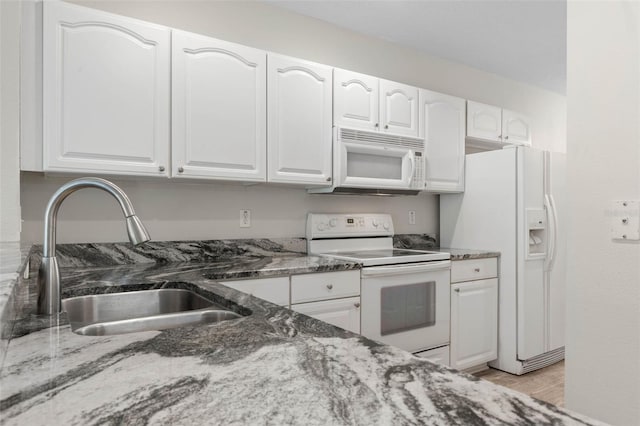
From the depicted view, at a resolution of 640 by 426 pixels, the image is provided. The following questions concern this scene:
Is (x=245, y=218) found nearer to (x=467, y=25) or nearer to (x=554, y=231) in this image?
(x=467, y=25)

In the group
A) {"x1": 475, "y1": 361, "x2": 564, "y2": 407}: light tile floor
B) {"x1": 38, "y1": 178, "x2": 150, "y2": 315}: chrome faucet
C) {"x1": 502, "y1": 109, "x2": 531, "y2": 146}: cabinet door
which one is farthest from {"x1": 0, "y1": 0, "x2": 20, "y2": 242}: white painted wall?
{"x1": 502, "y1": 109, "x2": 531, "y2": 146}: cabinet door

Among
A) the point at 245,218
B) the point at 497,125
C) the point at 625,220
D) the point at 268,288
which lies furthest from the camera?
the point at 497,125

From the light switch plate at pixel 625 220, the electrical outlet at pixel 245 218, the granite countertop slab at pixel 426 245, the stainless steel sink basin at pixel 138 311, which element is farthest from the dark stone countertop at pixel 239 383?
the granite countertop slab at pixel 426 245

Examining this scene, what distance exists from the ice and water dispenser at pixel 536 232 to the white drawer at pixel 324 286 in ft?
4.73

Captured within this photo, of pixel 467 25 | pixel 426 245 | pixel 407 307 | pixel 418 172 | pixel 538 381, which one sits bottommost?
pixel 538 381

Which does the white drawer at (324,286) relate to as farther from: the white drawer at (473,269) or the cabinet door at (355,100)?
the cabinet door at (355,100)

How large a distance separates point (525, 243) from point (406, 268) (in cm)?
102

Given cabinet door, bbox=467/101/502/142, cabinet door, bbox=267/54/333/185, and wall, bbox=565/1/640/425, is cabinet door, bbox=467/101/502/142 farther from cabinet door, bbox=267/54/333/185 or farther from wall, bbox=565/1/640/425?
wall, bbox=565/1/640/425

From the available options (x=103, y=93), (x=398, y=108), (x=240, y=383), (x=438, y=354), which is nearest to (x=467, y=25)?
(x=398, y=108)

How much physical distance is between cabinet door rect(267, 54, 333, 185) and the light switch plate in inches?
62.8

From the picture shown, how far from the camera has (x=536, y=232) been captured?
3.12 metres

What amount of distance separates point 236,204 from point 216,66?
2.82ft

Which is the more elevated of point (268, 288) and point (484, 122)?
point (484, 122)

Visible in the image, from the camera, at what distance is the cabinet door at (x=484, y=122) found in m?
3.50
